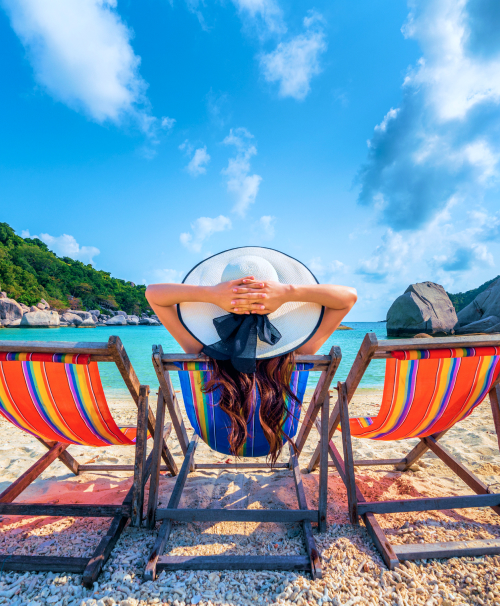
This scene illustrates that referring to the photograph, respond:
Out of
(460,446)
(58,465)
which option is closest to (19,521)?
(58,465)

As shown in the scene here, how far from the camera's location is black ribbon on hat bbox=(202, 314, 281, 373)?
1529 millimetres

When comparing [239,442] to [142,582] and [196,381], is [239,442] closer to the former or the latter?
[196,381]

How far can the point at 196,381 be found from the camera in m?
1.90

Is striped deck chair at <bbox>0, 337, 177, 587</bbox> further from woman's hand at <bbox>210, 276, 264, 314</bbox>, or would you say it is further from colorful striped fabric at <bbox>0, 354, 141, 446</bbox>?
woman's hand at <bbox>210, 276, 264, 314</bbox>

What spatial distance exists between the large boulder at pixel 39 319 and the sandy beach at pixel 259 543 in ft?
140

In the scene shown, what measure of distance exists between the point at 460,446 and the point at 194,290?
10.6 ft

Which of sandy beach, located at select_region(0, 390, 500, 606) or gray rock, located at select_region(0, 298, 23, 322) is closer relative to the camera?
sandy beach, located at select_region(0, 390, 500, 606)

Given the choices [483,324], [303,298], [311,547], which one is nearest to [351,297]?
[303,298]

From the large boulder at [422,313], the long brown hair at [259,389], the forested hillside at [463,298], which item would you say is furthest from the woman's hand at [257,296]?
the forested hillside at [463,298]

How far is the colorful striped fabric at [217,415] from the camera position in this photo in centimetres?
187

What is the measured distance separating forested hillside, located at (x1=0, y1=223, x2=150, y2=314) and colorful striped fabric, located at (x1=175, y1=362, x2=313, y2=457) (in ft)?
179

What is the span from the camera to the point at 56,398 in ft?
5.57

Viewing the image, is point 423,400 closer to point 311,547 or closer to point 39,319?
point 311,547

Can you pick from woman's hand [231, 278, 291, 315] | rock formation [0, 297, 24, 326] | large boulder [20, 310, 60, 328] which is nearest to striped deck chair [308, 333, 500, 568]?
woman's hand [231, 278, 291, 315]
